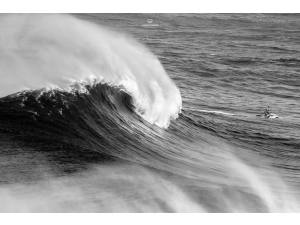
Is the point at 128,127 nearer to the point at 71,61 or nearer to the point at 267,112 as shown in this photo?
the point at 71,61

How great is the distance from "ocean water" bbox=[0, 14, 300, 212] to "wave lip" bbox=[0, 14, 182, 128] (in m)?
0.02

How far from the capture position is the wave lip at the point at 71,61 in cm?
700

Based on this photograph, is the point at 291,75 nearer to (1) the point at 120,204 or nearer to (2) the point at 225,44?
(2) the point at 225,44

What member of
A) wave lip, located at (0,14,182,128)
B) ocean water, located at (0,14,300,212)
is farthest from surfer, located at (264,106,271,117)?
wave lip, located at (0,14,182,128)

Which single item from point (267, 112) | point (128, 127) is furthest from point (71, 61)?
point (267, 112)

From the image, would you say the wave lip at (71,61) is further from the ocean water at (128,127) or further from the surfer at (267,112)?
the surfer at (267,112)

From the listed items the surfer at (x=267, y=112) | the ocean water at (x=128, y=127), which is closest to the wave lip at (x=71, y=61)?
the ocean water at (x=128, y=127)

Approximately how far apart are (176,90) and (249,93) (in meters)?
1.64

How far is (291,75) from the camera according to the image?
1085cm

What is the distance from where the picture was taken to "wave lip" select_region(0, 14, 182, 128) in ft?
23.0

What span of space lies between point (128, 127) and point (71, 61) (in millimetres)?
1338

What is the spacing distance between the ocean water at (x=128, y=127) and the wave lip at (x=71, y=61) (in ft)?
0.06
